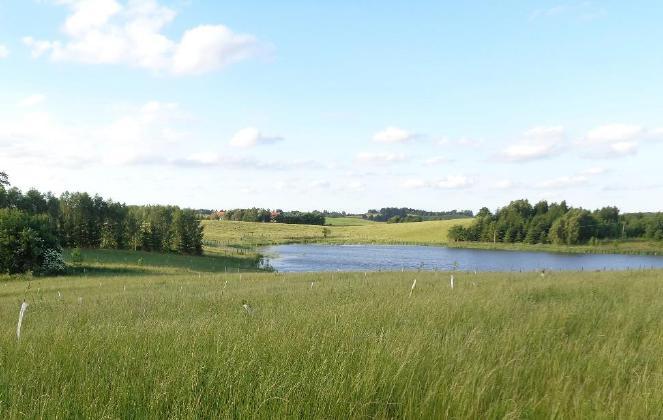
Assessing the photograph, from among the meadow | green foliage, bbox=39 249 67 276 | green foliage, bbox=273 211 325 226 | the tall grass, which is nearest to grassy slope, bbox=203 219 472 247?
the meadow

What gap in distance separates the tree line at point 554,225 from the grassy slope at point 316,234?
27.7 ft

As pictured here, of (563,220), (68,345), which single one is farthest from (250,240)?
(68,345)

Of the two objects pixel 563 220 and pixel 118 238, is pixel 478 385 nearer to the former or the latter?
pixel 118 238

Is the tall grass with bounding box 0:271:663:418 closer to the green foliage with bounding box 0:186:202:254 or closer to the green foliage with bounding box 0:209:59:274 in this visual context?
the green foliage with bounding box 0:209:59:274

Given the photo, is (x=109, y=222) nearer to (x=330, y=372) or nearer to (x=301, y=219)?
(x=330, y=372)

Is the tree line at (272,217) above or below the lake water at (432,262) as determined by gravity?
above

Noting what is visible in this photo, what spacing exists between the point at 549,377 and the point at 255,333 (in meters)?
2.73

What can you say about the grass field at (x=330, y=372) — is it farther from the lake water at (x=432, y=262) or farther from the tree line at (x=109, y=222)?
the tree line at (x=109, y=222)

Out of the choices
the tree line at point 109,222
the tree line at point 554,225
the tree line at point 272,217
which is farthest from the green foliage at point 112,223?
the tree line at point 272,217

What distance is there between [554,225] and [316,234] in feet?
197

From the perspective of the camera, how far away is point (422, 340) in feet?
14.6

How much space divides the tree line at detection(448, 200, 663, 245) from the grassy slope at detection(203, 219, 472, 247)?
845cm

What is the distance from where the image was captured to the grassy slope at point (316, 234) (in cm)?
11038

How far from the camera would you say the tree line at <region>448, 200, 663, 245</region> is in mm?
104500
